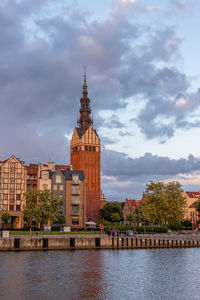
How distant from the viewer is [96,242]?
81.2 m

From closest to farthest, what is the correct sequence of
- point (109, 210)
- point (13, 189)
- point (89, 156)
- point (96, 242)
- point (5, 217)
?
point (96, 242) → point (5, 217) → point (13, 189) → point (109, 210) → point (89, 156)

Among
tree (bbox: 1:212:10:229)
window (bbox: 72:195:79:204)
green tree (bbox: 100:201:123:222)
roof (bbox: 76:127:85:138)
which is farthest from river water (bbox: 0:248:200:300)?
roof (bbox: 76:127:85:138)

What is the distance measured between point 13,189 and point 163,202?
4898cm

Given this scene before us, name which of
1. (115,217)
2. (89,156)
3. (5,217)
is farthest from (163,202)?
(89,156)

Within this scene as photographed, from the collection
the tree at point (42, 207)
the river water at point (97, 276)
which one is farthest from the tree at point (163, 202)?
the river water at point (97, 276)

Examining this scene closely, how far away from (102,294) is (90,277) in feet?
28.5

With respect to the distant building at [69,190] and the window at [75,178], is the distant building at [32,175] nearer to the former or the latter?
the distant building at [69,190]

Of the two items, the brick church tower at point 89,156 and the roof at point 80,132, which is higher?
the roof at point 80,132

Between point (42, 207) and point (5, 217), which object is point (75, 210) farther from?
point (42, 207)

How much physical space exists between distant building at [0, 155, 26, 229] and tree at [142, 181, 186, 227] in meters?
41.6

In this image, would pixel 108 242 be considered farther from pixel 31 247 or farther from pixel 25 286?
pixel 25 286

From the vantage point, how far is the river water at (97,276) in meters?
40.4

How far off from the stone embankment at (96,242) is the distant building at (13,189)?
158 feet

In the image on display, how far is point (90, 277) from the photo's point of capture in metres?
48.7
